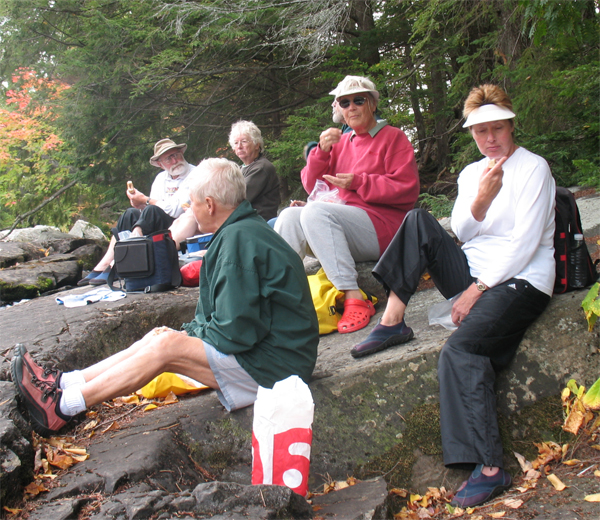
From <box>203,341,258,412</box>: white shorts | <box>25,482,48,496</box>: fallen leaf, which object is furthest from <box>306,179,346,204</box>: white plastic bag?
<box>25,482,48,496</box>: fallen leaf

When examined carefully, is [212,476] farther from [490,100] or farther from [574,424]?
[490,100]

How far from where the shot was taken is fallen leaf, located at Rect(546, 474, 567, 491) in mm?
2205

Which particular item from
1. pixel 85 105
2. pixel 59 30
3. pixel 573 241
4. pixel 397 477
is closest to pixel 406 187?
pixel 573 241

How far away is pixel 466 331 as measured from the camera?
2510 mm

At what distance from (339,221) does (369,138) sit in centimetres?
80

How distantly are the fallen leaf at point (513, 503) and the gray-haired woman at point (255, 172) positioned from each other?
360cm

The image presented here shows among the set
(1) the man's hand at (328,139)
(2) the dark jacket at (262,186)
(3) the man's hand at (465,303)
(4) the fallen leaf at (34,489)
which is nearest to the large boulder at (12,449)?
(4) the fallen leaf at (34,489)

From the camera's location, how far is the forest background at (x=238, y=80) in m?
6.25

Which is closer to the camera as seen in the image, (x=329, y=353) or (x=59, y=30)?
(x=329, y=353)

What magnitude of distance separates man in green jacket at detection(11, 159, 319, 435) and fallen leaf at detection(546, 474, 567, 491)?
3.93 feet

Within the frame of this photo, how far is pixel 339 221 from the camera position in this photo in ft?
12.3

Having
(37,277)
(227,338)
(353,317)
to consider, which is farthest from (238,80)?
(227,338)

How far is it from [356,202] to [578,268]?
5.38 ft

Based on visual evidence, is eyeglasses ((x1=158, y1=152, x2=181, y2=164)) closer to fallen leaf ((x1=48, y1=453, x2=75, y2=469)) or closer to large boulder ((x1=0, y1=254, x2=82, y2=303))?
large boulder ((x1=0, y1=254, x2=82, y2=303))
